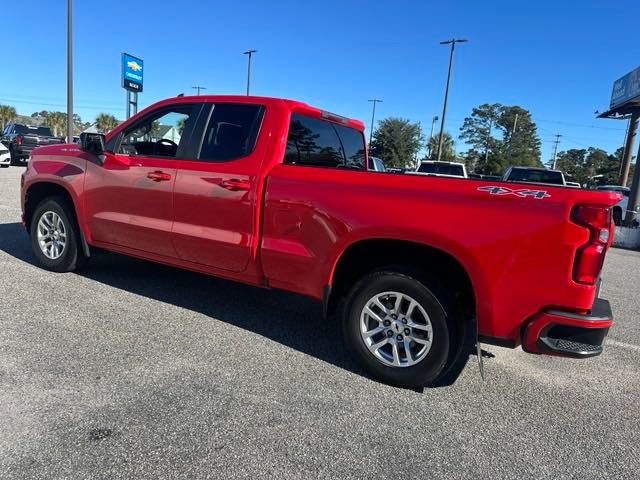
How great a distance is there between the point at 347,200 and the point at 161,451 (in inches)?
74.1

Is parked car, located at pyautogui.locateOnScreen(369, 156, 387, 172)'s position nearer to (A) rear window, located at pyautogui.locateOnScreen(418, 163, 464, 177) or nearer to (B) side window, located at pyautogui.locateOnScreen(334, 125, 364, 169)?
(B) side window, located at pyautogui.locateOnScreen(334, 125, 364, 169)

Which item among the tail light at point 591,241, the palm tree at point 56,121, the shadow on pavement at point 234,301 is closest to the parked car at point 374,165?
the shadow on pavement at point 234,301

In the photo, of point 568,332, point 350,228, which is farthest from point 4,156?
point 568,332

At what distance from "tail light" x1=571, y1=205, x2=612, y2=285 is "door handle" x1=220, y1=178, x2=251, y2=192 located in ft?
7.41

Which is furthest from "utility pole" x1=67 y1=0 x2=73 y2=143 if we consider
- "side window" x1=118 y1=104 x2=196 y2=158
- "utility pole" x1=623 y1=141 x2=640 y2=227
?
"utility pole" x1=623 y1=141 x2=640 y2=227

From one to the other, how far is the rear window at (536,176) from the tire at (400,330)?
1368 centimetres

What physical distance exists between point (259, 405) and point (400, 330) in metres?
1.06

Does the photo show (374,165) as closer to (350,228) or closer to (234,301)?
(234,301)

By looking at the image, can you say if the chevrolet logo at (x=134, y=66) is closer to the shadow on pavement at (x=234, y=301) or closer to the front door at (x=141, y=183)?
the shadow on pavement at (x=234, y=301)

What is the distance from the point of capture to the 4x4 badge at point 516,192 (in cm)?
277

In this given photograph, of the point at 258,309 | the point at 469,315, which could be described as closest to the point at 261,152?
the point at 258,309

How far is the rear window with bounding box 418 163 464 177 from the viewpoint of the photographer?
18.6 meters

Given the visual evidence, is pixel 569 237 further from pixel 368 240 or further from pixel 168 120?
pixel 168 120

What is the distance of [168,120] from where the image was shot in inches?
183
